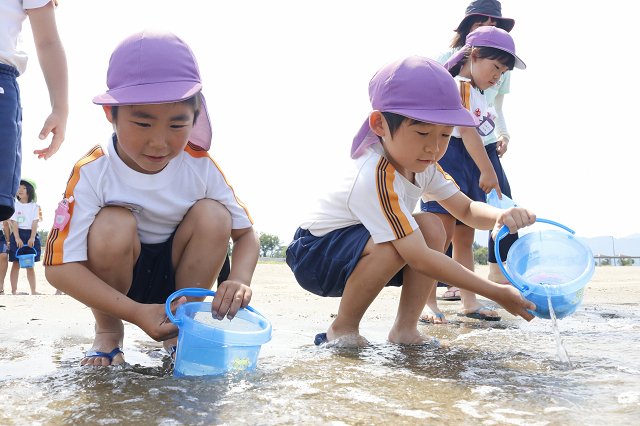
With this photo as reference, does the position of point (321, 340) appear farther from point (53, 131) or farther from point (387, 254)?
point (53, 131)

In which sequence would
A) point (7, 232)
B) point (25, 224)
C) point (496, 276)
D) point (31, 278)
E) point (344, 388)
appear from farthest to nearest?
point (25, 224), point (7, 232), point (31, 278), point (496, 276), point (344, 388)

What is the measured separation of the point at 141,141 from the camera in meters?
1.79

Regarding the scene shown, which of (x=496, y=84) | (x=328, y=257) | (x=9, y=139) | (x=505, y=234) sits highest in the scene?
(x=496, y=84)

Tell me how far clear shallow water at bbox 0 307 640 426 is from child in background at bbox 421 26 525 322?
3.61 feet

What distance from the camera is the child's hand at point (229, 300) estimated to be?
1698mm

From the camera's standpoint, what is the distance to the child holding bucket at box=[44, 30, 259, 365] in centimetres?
176

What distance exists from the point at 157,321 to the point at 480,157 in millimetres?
2276

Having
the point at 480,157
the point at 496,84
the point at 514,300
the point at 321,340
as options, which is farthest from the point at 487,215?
the point at 496,84

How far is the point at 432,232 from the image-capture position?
2.36m

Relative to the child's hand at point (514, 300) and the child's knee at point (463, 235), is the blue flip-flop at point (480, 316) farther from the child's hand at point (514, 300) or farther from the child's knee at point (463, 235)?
the child's hand at point (514, 300)

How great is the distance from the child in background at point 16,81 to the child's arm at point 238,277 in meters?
0.83

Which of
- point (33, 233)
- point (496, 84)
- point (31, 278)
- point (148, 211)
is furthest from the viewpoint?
point (33, 233)

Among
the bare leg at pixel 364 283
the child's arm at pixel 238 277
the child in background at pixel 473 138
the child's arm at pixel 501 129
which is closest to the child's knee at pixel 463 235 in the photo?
the child in background at pixel 473 138

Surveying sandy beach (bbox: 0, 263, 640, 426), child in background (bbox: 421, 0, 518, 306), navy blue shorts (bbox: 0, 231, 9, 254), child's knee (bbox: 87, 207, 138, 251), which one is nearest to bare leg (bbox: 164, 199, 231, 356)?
child's knee (bbox: 87, 207, 138, 251)
